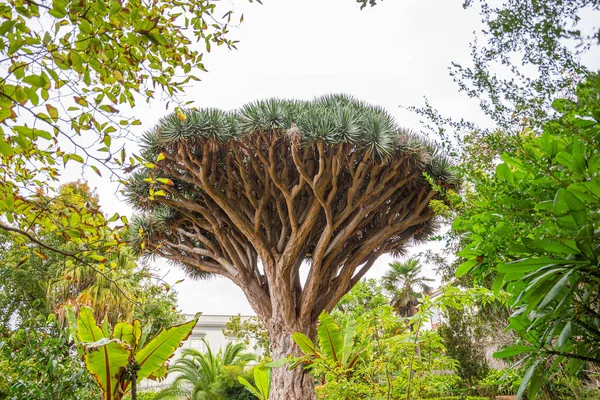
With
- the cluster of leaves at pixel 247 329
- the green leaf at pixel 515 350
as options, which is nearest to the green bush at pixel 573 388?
the green leaf at pixel 515 350

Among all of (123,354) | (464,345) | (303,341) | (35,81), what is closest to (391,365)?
(303,341)

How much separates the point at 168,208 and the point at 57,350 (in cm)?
528

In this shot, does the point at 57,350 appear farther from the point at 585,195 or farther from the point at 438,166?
the point at 438,166

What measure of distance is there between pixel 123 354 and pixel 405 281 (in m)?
15.3

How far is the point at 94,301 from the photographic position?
460 inches

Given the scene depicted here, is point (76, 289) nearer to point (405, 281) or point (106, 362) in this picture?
point (106, 362)

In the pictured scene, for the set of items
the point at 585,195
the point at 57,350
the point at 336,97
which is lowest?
the point at 585,195

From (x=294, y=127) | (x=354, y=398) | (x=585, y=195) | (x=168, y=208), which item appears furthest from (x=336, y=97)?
(x=585, y=195)

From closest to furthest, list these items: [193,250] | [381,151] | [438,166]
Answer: [381,151]
[438,166]
[193,250]

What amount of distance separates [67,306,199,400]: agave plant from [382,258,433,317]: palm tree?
1375 cm

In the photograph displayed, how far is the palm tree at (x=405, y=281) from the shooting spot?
17328 millimetres

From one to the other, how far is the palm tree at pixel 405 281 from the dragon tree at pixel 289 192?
29.6 ft

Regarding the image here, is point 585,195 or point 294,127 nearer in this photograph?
point 585,195

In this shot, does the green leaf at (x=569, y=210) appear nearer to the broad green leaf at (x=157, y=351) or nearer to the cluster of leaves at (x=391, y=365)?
the cluster of leaves at (x=391, y=365)
